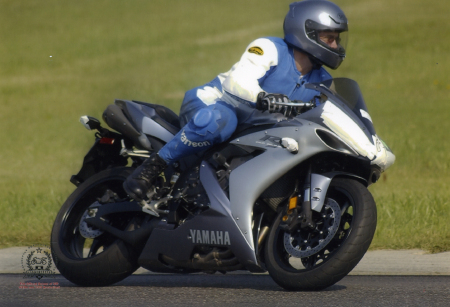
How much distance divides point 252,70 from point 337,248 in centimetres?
120

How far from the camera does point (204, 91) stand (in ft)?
18.2

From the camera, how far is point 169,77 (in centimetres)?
2161

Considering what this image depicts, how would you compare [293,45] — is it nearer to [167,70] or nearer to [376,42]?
[167,70]

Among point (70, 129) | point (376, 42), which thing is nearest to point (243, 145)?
point (70, 129)

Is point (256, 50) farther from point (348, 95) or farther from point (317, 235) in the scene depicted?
point (317, 235)

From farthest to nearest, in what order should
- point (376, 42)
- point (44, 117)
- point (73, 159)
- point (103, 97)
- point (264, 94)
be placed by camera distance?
point (376, 42), point (103, 97), point (44, 117), point (73, 159), point (264, 94)

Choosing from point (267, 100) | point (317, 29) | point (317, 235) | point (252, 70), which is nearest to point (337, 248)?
point (317, 235)

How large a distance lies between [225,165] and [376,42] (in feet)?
67.5

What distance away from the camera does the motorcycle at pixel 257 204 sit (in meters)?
4.68

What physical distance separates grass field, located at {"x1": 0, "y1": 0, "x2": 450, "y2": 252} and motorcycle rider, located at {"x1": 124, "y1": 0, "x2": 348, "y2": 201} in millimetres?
1866

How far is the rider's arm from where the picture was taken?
16.3 feet

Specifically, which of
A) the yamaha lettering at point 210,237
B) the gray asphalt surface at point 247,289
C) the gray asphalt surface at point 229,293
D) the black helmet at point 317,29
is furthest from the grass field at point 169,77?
the yamaha lettering at point 210,237

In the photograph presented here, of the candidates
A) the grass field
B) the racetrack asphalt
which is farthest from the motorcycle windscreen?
the grass field

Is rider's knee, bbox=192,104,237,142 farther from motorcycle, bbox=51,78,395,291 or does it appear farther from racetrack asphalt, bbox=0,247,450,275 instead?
racetrack asphalt, bbox=0,247,450,275
